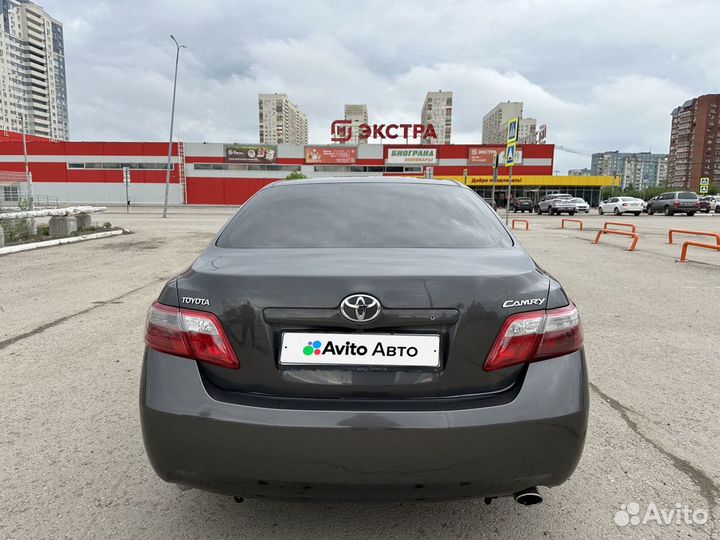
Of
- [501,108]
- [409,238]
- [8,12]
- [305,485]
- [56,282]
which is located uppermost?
[8,12]

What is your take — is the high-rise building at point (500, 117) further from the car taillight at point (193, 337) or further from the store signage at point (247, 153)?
the car taillight at point (193, 337)

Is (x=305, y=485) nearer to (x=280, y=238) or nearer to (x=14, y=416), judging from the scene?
(x=280, y=238)

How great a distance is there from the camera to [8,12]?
97250 mm

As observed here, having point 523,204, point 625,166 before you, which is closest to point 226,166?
point 523,204

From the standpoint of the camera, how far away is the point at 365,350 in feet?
5.44

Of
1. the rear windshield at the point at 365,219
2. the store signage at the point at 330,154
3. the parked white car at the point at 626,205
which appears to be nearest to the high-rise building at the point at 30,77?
the store signage at the point at 330,154

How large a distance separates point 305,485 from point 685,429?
2568 mm

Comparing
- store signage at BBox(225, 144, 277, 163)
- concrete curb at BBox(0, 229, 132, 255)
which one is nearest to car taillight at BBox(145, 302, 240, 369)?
concrete curb at BBox(0, 229, 132, 255)

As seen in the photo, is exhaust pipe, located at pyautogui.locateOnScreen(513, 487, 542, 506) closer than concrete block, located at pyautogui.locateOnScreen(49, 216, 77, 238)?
Yes

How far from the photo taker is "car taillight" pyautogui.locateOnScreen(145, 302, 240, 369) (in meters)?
1.70

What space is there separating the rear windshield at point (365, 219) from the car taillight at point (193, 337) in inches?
21.6

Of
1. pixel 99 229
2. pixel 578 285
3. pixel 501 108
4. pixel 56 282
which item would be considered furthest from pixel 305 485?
pixel 501 108

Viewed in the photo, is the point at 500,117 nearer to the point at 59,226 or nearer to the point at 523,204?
the point at 523,204

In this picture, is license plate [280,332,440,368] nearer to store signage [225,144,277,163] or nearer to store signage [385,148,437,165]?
store signage [385,148,437,165]
